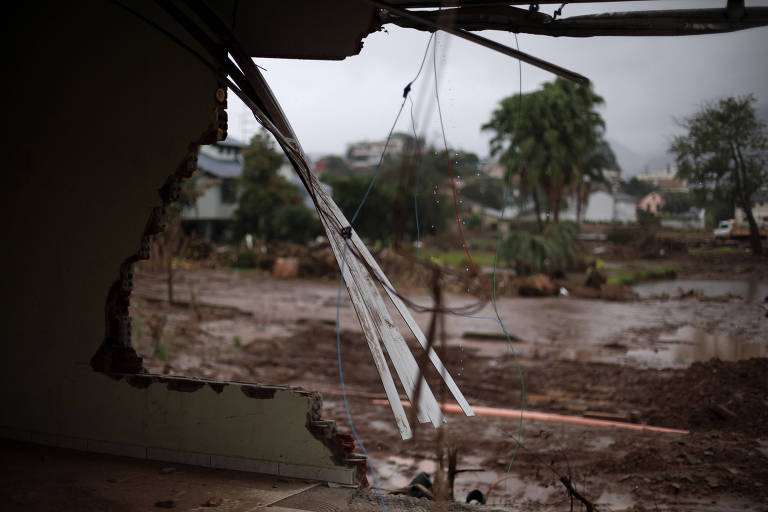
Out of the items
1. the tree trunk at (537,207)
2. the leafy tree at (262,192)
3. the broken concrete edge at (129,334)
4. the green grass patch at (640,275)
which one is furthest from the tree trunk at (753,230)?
the leafy tree at (262,192)

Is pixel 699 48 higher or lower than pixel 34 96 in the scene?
higher

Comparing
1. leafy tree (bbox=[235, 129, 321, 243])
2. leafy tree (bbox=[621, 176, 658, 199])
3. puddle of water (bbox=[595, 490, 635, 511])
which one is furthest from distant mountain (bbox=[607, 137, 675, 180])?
leafy tree (bbox=[235, 129, 321, 243])

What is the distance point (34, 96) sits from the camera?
13.8 ft

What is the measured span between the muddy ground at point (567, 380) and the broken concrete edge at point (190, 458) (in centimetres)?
143

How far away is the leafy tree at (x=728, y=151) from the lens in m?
6.95

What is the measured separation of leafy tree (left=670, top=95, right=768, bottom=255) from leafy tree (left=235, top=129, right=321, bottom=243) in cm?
1833

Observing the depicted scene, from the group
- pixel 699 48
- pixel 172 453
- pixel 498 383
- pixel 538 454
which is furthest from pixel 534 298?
pixel 172 453

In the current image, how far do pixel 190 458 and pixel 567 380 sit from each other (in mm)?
6517

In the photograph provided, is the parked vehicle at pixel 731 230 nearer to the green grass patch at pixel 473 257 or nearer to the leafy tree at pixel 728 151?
the leafy tree at pixel 728 151

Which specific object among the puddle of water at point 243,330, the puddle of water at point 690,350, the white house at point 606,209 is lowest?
the puddle of water at point 243,330

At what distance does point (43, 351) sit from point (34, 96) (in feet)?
6.30

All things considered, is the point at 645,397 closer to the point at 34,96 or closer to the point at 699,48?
the point at 699,48

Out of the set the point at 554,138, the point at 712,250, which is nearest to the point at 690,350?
the point at 712,250

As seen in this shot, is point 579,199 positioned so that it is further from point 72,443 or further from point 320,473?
point 72,443
